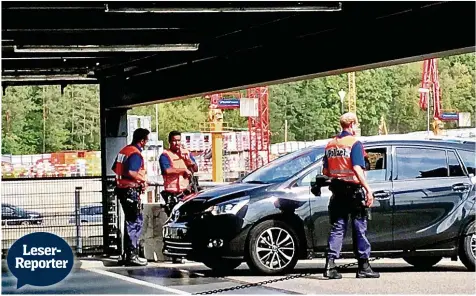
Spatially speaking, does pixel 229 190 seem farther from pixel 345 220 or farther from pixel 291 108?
pixel 291 108

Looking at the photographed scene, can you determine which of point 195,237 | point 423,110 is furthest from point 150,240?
point 423,110

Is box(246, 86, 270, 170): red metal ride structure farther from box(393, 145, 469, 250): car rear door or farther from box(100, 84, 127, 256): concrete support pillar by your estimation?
box(393, 145, 469, 250): car rear door

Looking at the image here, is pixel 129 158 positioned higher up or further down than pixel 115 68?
further down

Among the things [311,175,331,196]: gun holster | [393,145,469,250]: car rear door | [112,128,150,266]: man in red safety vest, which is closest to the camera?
[311,175,331,196]: gun holster

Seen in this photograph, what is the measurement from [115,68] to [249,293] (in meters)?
7.95

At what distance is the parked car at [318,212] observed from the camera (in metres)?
10.8

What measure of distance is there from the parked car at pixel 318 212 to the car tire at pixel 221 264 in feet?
0.05

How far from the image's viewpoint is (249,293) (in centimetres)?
952

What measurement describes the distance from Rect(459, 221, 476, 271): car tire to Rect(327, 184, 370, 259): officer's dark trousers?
1.53 metres

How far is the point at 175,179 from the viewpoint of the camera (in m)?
13.0

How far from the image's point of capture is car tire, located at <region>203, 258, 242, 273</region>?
11.0 meters

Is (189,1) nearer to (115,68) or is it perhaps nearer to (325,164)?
(325,164)

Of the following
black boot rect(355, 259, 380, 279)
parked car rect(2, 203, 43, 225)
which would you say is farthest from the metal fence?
black boot rect(355, 259, 380, 279)

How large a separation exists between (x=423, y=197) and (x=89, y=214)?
748cm
